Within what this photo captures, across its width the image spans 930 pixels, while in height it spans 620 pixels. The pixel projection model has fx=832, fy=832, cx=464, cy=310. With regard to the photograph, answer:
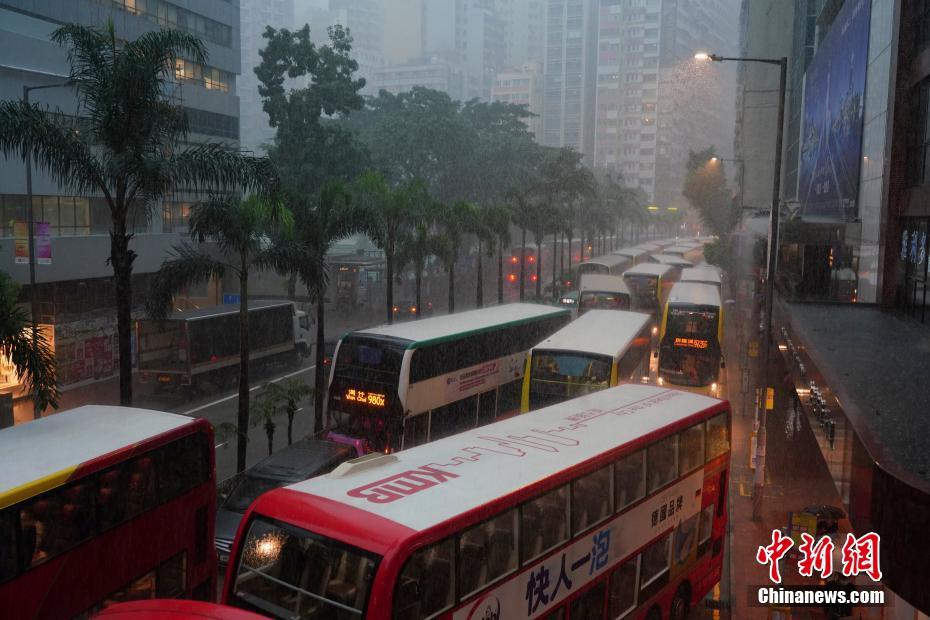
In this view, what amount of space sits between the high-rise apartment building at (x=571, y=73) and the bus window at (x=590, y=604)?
176155 mm

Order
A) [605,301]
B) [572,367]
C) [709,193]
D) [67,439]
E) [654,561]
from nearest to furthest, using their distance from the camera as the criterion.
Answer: [67,439]
[654,561]
[572,367]
[605,301]
[709,193]

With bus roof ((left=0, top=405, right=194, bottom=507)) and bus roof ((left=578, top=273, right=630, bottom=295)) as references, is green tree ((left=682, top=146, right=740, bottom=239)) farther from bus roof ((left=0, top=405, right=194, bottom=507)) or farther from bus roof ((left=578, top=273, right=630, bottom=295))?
bus roof ((left=0, top=405, right=194, bottom=507))

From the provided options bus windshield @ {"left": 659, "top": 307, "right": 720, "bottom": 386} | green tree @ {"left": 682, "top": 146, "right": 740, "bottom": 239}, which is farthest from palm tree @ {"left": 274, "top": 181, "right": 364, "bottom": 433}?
green tree @ {"left": 682, "top": 146, "right": 740, "bottom": 239}

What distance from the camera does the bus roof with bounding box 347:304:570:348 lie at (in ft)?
58.3

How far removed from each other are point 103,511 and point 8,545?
1238mm

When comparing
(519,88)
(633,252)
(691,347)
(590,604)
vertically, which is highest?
(519,88)

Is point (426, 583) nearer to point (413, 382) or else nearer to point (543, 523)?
point (543, 523)

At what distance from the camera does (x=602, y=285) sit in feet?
116

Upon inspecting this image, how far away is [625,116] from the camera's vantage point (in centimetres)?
16838

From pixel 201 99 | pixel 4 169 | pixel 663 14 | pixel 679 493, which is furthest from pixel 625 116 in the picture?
pixel 679 493

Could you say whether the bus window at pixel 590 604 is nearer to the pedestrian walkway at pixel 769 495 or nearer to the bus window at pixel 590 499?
the bus window at pixel 590 499

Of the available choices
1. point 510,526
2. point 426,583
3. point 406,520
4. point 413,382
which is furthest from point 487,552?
point 413,382

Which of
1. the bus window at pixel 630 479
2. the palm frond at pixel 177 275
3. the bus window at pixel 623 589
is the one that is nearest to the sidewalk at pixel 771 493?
the bus window at pixel 623 589

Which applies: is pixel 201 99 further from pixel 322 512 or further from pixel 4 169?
pixel 322 512
